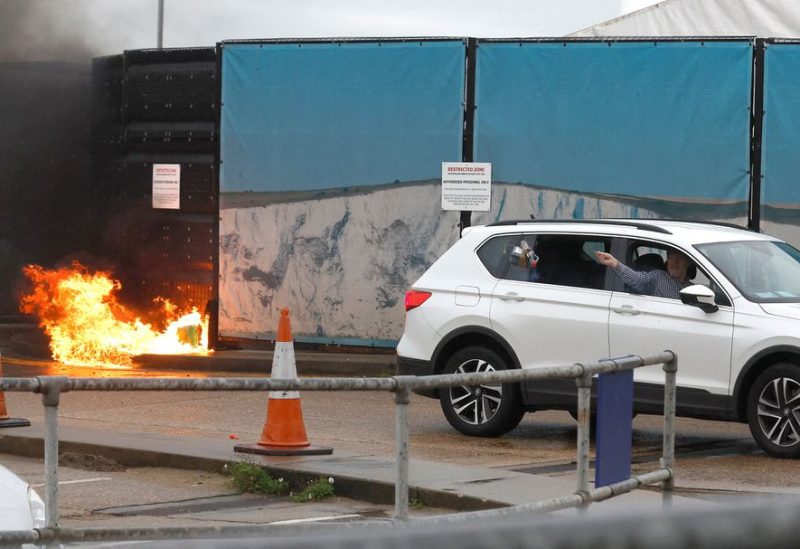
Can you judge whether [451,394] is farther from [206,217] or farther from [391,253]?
[206,217]

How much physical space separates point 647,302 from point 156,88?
30.3ft

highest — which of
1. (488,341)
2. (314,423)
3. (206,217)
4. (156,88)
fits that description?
(156,88)

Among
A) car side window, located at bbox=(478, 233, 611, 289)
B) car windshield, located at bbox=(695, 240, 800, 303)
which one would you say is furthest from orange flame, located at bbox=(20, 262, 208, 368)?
car windshield, located at bbox=(695, 240, 800, 303)

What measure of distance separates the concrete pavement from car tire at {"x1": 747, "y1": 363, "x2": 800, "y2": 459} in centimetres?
167

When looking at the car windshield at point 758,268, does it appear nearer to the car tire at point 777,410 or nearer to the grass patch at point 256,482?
the car tire at point 777,410

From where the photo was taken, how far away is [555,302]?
10.2m

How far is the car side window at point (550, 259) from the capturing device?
10.2 metres

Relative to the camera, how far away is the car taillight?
1089cm

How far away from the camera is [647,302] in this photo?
32.2 ft

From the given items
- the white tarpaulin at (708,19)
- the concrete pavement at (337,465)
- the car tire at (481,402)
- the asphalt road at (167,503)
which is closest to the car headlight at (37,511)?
the asphalt road at (167,503)

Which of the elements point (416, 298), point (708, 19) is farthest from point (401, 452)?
point (708, 19)

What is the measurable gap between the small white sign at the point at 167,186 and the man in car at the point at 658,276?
27.3 ft

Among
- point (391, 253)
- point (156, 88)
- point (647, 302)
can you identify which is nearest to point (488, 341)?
point (647, 302)

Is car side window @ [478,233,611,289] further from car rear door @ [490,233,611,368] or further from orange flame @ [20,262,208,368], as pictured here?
orange flame @ [20,262,208,368]
